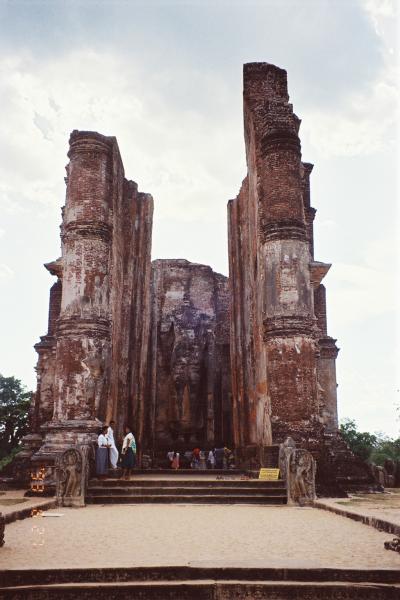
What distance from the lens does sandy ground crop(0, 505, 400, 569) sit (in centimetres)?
448

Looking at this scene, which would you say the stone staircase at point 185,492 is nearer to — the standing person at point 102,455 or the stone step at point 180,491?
the stone step at point 180,491

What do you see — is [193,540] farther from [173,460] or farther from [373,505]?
[173,460]

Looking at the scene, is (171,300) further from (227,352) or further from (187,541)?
(187,541)

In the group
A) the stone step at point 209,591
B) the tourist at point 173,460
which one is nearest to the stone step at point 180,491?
the stone step at point 209,591

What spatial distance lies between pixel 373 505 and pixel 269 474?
2245 mm

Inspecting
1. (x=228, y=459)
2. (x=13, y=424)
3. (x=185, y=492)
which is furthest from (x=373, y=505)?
(x=13, y=424)

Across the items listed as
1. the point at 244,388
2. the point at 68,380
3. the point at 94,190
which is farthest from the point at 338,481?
the point at 94,190

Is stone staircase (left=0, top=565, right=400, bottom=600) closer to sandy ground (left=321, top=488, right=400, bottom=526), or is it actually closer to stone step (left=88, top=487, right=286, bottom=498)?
sandy ground (left=321, top=488, right=400, bottom=526)

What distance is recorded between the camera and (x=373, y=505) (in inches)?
362

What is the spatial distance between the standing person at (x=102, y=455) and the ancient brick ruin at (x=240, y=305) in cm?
88

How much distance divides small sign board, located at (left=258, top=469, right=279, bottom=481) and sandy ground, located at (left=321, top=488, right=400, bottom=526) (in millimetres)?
970

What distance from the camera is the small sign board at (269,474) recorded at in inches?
426

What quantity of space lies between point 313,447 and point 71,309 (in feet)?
19.1

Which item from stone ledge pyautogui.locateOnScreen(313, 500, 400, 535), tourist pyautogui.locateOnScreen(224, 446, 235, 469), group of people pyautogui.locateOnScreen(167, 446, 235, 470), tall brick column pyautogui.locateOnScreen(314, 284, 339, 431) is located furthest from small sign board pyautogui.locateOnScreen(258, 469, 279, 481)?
tourist pyautogui.locateOnScreen(224, 446, 235, 469)
